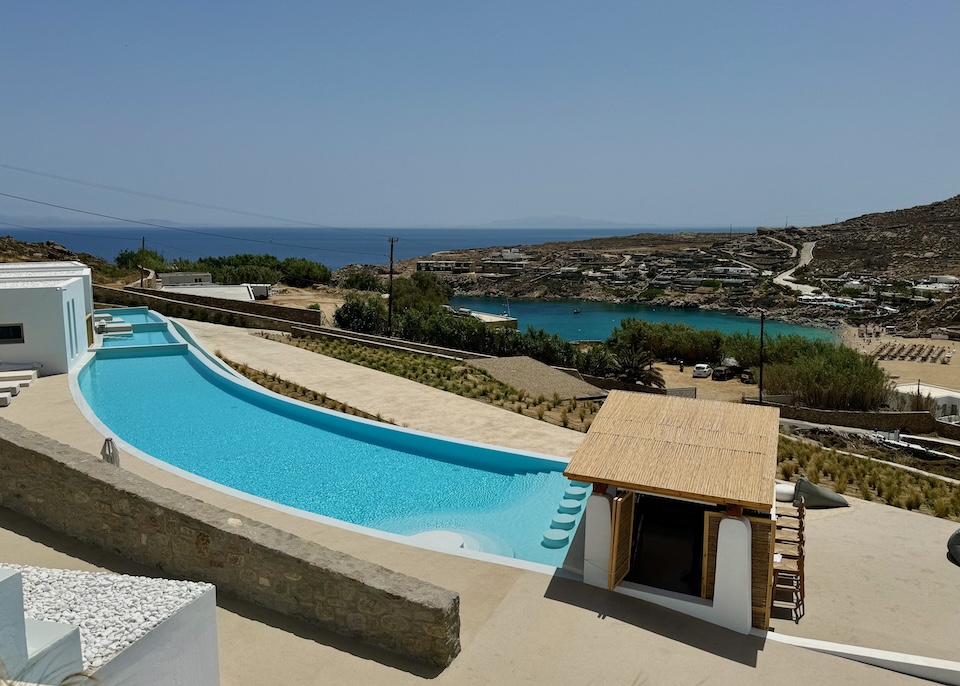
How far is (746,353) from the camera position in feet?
128

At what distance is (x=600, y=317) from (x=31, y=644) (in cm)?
7959

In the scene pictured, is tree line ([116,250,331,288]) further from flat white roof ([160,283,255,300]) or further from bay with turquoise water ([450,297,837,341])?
bay with turquoise water ([450,297,837,341])

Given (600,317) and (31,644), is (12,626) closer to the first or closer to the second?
(31,644)

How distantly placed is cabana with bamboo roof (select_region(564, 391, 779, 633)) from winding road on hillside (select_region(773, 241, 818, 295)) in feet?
272

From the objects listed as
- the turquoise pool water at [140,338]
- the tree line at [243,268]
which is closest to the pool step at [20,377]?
the turquoise pool water at [140,338]

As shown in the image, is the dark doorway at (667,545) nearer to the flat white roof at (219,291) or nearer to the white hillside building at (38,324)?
the white hillside building at (38,324)

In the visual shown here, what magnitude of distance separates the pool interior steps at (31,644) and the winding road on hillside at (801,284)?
88.5m

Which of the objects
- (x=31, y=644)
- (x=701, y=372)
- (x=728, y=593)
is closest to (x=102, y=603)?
(x=31, y=644)

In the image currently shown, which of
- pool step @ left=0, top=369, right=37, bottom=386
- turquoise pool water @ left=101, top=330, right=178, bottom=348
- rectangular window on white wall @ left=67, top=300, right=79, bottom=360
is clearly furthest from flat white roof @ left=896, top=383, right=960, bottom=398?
pool step @ left=0, top=369, right=37, bottom=386

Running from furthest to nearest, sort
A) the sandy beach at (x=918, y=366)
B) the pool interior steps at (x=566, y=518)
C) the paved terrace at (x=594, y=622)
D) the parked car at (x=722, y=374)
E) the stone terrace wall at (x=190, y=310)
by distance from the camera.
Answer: the sandy beach at (x=918, y=366) → the parked car at (x=722, y=374) → the stone terrace wall at (x=190, y=310) → the pool interior steps at (x=566, y=518) → the paved terrace at (x=594, y=622)

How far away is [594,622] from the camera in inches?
245

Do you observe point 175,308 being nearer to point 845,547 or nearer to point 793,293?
point 845,547

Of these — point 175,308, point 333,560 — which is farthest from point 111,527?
point 175,308

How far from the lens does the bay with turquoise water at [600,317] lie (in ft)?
223
